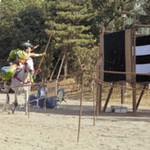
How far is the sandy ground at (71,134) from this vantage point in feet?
27.6

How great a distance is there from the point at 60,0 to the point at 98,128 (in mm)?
22702

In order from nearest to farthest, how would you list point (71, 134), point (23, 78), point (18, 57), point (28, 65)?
point (71, 134)
point (28, 65)
point (23, 78)
point (18, 57)

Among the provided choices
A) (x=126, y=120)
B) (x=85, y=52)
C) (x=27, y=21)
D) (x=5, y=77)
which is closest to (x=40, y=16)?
(x=27, y=21)

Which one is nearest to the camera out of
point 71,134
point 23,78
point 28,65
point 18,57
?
point 71,134

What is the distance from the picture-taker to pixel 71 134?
980 centimetres

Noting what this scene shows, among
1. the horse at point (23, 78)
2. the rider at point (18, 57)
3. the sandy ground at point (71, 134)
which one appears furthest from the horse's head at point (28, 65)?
the sandy ground at point (71, 134)

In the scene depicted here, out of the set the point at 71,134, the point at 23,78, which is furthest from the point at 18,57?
the point at 71,134

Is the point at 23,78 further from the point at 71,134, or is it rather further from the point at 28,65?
the point at 71,134

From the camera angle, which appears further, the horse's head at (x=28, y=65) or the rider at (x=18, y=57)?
the rider at (x=18, y=57)

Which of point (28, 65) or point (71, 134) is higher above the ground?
point (28, 65)

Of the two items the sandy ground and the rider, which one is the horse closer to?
the rider

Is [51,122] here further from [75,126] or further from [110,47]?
[110,47]

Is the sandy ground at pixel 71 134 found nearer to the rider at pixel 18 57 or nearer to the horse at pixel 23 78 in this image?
the horse at pixel 23 78

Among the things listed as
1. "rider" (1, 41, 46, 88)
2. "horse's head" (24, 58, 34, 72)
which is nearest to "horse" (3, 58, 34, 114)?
"horse's head" (24, 58, 34, 72)
